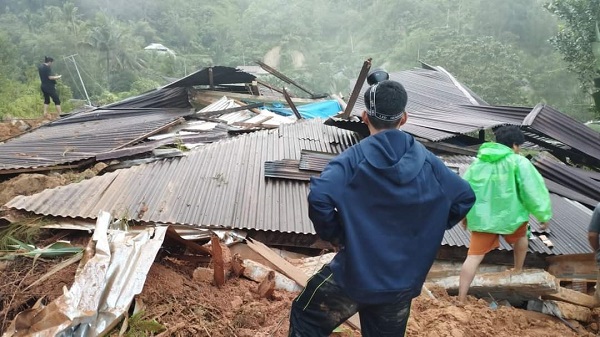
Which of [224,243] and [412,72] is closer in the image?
[224,243]

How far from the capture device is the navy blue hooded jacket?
1726mm

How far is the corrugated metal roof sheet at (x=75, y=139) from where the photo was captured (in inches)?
239

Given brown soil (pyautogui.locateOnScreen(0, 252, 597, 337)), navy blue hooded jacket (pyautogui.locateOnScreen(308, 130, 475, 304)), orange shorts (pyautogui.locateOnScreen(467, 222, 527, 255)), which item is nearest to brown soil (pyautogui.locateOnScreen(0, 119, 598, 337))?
brown soil (pyautogui.locateOnScreen(0, 252, 597, 337))

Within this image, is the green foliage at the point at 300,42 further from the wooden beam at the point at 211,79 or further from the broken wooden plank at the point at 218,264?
the broken wooden plank at the point at 218,264

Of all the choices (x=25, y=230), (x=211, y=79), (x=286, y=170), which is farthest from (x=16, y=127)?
(x=286, y=170)

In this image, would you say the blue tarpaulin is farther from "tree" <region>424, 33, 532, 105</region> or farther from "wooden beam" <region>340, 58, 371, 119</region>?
"tree" <region>424, 33, 532, 105</region>

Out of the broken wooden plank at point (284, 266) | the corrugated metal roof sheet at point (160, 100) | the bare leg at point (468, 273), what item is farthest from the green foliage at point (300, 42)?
the broken wooden plank at point (284, 266)

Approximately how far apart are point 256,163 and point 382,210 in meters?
4.12

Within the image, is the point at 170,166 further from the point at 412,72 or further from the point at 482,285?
the point at 412,72

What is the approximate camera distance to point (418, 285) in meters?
1.90

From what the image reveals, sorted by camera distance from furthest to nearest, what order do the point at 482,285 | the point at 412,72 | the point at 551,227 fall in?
the point at 412,72 < the point at 551,227 < the point at 482,285

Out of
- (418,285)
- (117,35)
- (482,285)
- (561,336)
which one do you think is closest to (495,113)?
(482,285)

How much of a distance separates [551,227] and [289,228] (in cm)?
280

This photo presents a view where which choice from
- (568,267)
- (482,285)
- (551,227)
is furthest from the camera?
(551,227)
